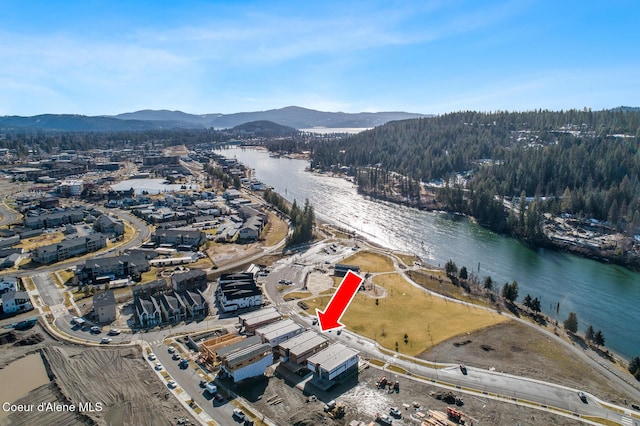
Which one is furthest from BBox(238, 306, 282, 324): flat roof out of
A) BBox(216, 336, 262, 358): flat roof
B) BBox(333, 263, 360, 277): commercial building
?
BBox(333, 263, 360, 277): commercial building

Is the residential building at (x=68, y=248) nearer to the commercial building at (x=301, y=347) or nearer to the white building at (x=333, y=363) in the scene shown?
the commercial building at (x=301, y=347)

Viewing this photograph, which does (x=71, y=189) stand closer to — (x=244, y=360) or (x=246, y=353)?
(x=246, y=353)

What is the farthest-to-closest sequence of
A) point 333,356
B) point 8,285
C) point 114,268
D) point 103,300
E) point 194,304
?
point 114,268 → point 8,285 → point 194,304 → point 103,300 → point 333,356

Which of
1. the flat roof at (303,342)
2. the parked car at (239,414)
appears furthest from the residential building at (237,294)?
the parked car at (239,414)

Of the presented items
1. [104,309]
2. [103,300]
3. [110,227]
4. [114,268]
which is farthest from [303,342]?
[110,227]

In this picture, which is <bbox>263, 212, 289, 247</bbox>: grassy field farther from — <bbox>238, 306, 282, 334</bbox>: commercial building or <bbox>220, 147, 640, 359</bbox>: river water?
<bbox>238, 306, 282, 334</bbox>: commercial building

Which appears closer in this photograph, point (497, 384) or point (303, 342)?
point (497, 384)
